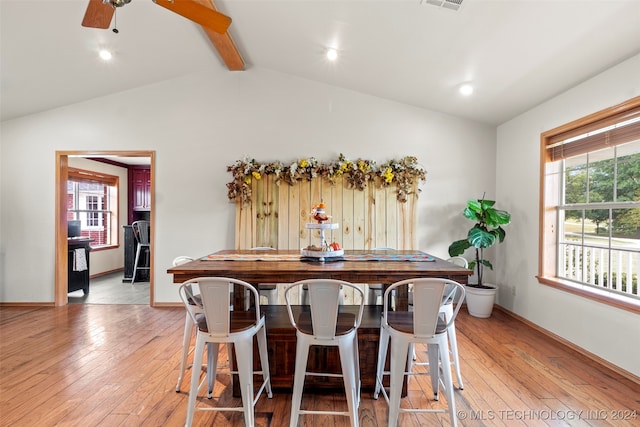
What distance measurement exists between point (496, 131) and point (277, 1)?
3168mm

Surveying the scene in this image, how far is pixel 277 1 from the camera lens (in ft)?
8.68

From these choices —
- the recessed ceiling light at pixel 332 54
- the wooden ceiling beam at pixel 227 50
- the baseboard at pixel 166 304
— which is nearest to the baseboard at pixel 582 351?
the recessed ceiling light at pixel 332 54

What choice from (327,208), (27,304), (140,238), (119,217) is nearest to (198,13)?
(327,208)

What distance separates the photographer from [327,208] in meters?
Result: 4.05

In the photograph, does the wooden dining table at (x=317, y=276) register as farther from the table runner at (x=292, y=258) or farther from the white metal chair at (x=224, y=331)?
the white metal chair at (x=224, y=331)

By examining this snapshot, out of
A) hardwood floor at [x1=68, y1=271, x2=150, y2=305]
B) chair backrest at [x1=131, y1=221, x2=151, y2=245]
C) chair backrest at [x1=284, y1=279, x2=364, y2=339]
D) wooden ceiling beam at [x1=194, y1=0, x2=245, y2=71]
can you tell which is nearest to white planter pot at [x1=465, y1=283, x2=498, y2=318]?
chair backrest at [x1=284, y1=279, x2=364, y2=339]

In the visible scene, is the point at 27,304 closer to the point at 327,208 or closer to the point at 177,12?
the point at 327,208

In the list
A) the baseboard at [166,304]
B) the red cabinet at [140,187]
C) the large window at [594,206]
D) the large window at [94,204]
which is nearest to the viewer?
the large window at [594,206]

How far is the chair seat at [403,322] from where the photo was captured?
1.80m

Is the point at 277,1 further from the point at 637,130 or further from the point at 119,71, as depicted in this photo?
the point at 637,130

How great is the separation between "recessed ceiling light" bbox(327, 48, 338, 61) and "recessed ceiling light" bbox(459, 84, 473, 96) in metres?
1.38

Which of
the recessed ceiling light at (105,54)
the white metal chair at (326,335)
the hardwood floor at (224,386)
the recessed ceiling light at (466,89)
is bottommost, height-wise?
the hardwood floor at (224,386)

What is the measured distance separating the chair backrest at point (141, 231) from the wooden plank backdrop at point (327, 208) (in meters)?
2.71

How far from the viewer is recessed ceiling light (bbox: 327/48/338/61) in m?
3.26
